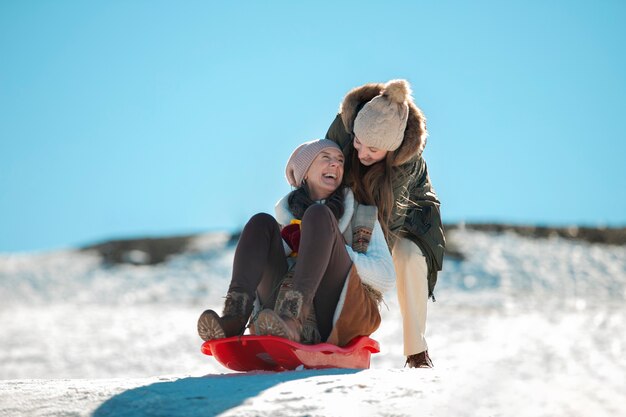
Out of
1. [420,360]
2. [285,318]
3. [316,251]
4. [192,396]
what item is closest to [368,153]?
[316,251]

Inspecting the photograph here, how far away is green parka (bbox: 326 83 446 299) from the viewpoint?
356 cm

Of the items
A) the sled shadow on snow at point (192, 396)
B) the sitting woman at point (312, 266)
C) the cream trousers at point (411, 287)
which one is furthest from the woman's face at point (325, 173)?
the sled shadow on snow at point (192, 396)

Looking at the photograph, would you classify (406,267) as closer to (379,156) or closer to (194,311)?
(379,156)

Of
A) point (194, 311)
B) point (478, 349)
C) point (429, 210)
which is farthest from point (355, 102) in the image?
point (194, 311)

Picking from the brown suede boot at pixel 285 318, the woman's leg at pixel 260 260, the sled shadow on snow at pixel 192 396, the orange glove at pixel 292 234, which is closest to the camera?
the sled shadow on snow at pixel 192 396

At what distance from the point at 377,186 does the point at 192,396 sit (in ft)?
4.81

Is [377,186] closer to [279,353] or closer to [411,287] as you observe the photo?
[411,287]

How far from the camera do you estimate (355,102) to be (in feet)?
12.0

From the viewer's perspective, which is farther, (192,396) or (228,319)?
(228,319)

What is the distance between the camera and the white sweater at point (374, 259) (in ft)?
10.5

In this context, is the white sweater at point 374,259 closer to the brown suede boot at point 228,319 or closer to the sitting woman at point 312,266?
the sitting woman at point 312,266

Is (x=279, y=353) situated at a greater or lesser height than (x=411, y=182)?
lesser

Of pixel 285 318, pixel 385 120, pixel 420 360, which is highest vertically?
pixel 385 120

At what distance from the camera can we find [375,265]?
10.6ft
